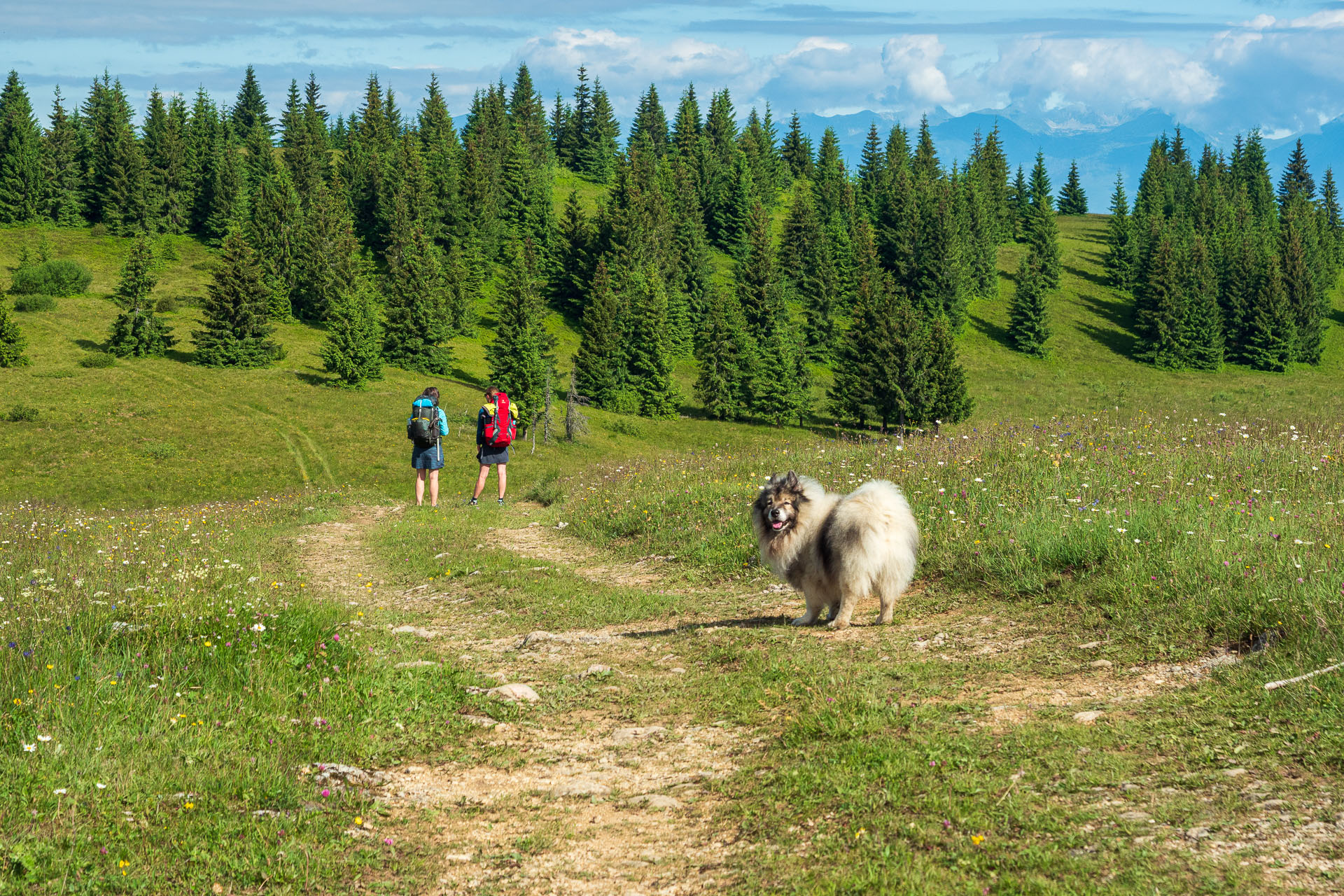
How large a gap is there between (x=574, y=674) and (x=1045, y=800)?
417cm

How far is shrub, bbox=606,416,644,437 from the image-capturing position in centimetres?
6981

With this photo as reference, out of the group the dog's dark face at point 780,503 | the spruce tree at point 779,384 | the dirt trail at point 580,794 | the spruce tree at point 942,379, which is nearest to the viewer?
the dirt trail at point 580,794

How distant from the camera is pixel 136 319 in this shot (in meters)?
69.2

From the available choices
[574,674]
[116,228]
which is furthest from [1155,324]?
[116,228]

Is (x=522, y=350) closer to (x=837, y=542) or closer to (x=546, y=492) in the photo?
(x=546, y=492)

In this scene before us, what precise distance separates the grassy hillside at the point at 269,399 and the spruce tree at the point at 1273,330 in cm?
226

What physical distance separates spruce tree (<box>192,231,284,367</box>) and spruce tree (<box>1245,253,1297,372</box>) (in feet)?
337

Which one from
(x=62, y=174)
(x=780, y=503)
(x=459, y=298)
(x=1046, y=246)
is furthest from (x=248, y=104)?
(x=780, y=503)

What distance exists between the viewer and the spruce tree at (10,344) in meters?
60.9

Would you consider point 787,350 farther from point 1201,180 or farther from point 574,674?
point 1201,180

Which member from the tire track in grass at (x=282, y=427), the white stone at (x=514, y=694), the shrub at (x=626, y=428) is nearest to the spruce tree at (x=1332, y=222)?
the shrub at (x=626, y=428)

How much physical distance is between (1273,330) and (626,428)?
79.8m

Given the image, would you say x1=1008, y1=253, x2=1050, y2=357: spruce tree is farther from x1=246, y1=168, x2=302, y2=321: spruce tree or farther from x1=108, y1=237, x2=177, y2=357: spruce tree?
x1=108, y1=237, x2=177, y2=357: spruce tree

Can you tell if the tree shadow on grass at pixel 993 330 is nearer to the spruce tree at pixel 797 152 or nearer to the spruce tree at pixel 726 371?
the spruce tree at pixel 726 371
